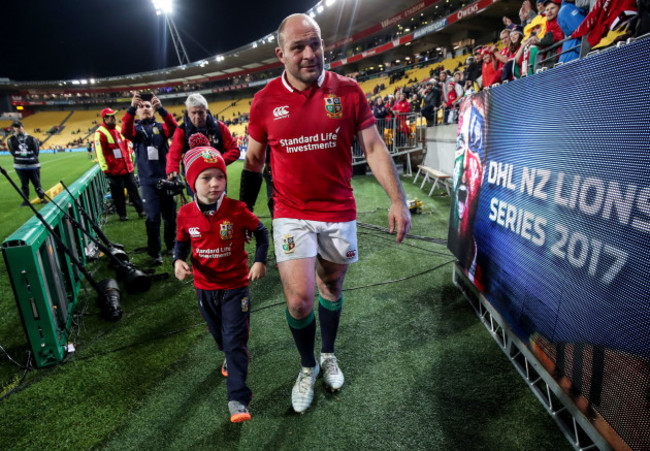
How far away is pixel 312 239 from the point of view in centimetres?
206

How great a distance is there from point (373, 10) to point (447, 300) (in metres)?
30.9

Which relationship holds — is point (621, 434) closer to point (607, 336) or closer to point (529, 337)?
point (607, 336)

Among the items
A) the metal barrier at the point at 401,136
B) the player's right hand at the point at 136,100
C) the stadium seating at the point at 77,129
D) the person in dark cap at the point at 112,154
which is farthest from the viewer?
the stadium seating at the point at 77,129

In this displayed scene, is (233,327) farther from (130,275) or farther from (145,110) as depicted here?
(145,110)

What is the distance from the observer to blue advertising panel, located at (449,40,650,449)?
1.35 m

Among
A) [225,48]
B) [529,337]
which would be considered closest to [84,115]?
[225,48]

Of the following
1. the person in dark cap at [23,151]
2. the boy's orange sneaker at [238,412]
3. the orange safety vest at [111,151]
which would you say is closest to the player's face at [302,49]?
the boy's orange sneaker at [238,412]

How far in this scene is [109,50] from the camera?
191 feet

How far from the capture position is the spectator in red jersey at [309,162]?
6.29 feet

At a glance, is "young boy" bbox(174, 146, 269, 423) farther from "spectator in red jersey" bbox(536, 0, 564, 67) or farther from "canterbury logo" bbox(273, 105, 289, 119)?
"spectator in red jersey" bbox(536, 0, 564, 67)

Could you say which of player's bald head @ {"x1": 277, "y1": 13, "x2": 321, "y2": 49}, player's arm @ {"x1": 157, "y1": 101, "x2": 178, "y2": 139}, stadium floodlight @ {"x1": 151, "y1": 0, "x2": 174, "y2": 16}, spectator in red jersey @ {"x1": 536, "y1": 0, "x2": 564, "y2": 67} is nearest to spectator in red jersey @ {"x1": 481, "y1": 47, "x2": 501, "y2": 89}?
spectator in red jersey @ {"x1": 536, "y1": 0, "x2": 564, "y2": 67}

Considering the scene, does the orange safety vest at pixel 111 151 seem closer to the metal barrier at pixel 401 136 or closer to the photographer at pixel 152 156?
the photographer at pixel 152 156

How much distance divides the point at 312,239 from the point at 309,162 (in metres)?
0.47

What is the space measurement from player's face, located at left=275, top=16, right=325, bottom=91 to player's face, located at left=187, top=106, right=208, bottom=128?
2.05 m
